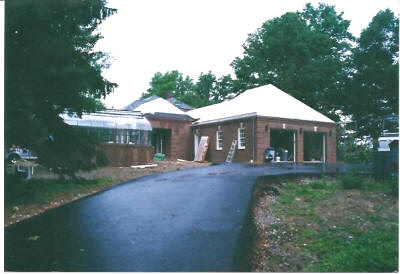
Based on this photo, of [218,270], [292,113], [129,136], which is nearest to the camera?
[218,270]

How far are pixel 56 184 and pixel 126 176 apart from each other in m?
3.61

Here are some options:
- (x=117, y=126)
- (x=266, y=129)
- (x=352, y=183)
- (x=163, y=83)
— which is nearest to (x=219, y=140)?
(x=266, y=129)

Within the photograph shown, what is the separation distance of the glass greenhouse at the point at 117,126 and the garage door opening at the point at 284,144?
805 cm

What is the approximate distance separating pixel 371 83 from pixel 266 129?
843 cm

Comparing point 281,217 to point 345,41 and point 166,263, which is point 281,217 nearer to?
point 166,263

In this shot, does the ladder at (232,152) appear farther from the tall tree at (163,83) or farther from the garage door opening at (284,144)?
the tall tree at (163,83)

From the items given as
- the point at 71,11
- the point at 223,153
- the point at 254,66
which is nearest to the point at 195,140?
the point at 223,153

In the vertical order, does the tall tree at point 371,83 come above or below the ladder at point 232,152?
above

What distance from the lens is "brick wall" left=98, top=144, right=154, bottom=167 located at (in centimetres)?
2067

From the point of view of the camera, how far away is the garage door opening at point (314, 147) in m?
25.3

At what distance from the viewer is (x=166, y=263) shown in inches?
232

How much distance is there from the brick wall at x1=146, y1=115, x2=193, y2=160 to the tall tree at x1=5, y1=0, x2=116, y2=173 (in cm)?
1668

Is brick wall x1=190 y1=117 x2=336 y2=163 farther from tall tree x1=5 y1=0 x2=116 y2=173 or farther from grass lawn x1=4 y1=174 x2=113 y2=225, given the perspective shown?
tall tree x1=5 y1=0 x2=116 y2=173

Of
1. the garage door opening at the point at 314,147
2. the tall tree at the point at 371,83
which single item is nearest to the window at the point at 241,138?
the garage door opening at the point at 314,147
